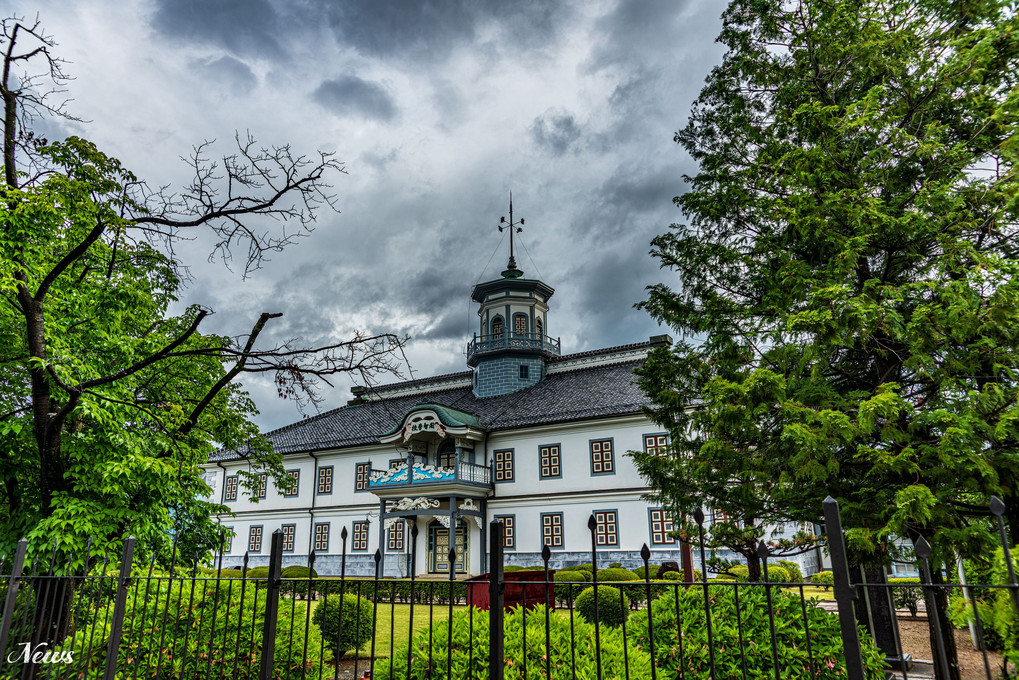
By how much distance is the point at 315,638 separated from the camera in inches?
329

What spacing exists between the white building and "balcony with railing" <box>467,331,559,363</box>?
2.9 inches

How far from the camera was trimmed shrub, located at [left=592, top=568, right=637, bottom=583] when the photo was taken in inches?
822

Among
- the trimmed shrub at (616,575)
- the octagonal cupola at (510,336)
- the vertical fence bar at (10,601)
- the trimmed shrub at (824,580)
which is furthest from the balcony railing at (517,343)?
the vertical fence bar at (10,601)

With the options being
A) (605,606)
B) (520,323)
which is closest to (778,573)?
(605,606)

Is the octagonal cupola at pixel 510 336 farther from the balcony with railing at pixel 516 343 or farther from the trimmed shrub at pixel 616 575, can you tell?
the trimmed shrub at pixel 616 575

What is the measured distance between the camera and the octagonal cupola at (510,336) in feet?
108

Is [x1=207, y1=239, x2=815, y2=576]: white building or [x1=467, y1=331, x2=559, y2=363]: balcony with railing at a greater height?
[x1=467, y1=331, x2=559, y2=363]: balcony with railing

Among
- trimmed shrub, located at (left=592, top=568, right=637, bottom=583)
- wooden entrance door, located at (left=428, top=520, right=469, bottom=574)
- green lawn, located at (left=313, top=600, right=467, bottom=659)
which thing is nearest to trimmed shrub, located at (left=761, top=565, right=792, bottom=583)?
trimmed shrub, located at (left=592, top=568, right=637, bottom=583)

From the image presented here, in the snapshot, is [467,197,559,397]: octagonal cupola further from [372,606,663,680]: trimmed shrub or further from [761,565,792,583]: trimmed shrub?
[372,606,663,680]: trimmed shrub

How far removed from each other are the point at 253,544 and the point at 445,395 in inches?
497

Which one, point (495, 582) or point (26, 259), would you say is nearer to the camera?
point (495, 582)

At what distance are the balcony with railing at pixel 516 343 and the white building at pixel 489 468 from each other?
0.07 meters

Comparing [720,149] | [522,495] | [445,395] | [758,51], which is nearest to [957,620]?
[720,149]

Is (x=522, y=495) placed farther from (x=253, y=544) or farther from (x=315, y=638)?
(x=315, y=638)
